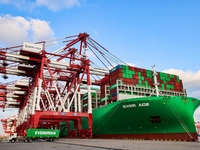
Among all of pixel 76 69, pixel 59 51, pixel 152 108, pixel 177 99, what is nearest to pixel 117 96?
pixel 152 108

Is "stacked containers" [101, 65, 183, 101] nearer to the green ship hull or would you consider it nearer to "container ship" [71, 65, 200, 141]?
"container ship" [71, 65, 200, 141]

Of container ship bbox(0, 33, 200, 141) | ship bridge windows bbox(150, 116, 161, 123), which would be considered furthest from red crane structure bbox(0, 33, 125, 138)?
ship bridge windows bbox(150, 116, 161, 123)

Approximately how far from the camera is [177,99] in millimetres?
23766

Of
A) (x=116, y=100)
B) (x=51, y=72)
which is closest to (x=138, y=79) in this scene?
(x=116, y=100)

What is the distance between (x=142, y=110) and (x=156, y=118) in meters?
2.00

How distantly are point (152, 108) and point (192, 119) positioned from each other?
5.03 metres

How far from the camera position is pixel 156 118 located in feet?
80.1

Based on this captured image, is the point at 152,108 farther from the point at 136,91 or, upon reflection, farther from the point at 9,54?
the point at 9,54

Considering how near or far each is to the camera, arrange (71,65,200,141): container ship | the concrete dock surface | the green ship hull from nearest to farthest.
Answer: the concrete dock surface, the green ship hull, (71,65,200,141): container ship

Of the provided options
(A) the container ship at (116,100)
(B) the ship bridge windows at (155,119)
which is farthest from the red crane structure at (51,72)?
(B) the ship bridge windows at (155,119)

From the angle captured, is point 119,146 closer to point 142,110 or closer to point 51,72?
point 142,110

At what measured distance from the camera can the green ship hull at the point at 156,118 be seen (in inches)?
910

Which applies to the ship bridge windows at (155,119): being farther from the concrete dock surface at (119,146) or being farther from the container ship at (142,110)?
the concrete dock surface at (119,146)

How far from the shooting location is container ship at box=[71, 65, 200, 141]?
76.6 ft
